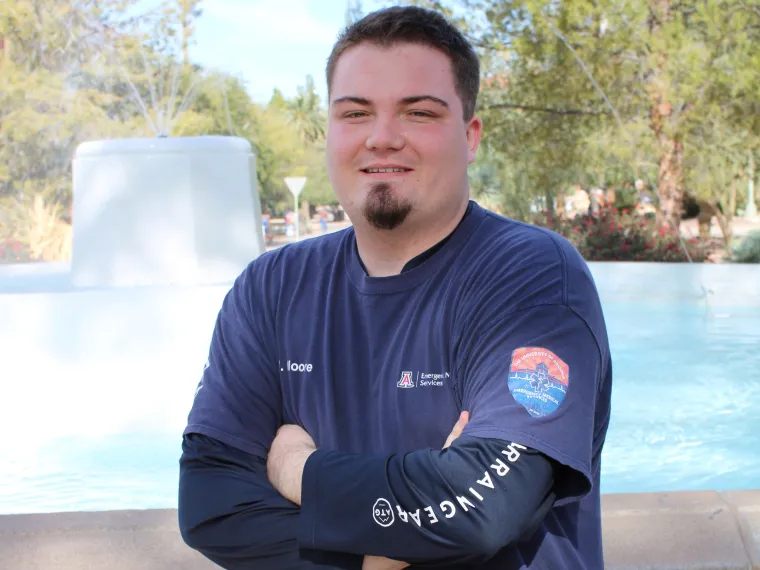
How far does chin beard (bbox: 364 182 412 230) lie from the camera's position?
1.78 meters

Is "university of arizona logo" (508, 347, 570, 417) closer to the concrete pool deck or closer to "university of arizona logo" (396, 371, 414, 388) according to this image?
"university of arizona logo" (396, 371, 414, 388)

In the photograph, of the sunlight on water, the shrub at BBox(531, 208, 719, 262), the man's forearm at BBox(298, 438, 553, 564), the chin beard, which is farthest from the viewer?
the shrub at BBox(531, 208, 719, 262)

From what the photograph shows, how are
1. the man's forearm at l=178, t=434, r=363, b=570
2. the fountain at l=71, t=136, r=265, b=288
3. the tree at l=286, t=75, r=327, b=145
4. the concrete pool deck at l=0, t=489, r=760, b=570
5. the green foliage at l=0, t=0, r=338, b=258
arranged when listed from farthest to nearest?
the tree at l=286, t=75, r=327, b=145
the green foliage at l=0, t=0, r=338, b=258
the fountain at l=71, t=136, r=265, b=288
the concrete pool deck at l=0, t=489, r=760, b=570
the man's forearm at l=178, t=434, r=363, b=570

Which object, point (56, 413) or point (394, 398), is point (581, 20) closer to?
point (56, 413)

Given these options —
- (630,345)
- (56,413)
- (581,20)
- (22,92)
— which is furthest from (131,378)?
(22,92)

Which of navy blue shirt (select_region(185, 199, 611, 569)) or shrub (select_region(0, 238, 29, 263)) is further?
shrub (select_region(0, 238, 29, 263))

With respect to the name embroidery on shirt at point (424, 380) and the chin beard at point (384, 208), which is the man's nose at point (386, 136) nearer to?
the chin beard at point (384, 208)

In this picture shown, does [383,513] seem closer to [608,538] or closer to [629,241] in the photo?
[608,538]

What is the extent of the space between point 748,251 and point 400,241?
1430 centimetres

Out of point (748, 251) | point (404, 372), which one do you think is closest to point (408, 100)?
point (404, 372)

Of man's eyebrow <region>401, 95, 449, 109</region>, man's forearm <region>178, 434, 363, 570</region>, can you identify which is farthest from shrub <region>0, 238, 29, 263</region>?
man's eyebrow <region>401, 95, 449, 109</region>

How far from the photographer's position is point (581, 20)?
15.0 metres

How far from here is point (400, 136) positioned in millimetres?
1783

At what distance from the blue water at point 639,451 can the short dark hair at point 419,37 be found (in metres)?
3.03
